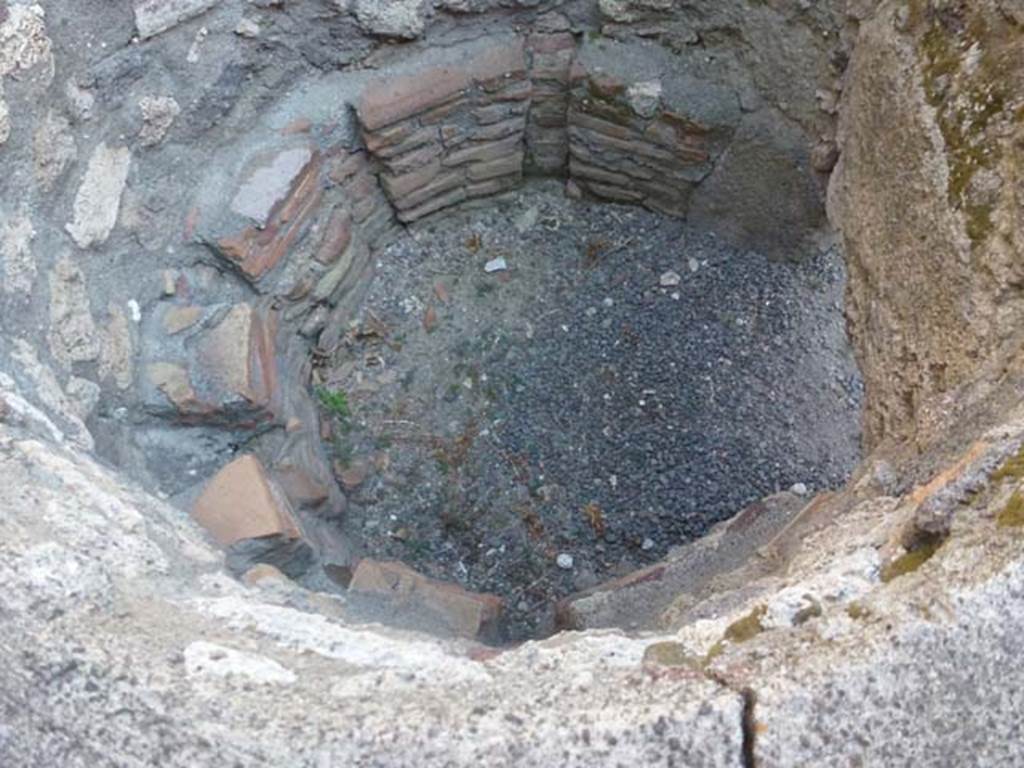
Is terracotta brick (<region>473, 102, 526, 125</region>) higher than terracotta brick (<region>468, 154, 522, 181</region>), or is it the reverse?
terracotta brick (<region>473, 102, 526, 125</region>)

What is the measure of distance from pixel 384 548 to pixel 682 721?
163cm

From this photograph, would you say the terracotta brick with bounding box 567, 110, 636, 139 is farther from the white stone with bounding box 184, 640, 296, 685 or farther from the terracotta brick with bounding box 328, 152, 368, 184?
the white stone with bounding box 184, 640, 296, 685

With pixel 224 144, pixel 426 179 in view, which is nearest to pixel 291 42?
pixel 224 144

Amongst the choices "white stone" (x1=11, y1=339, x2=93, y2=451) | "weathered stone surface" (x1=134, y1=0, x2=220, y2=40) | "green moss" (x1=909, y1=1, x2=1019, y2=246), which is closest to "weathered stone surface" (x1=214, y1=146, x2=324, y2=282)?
"weathered stone surface" (x1=134, y1=0, x2=220, y2=40)

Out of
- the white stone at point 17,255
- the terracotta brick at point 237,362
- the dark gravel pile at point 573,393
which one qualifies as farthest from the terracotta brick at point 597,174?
the white stone at point 17,255

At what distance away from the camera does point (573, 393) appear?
2.69 metres

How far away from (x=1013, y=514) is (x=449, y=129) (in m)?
1.82

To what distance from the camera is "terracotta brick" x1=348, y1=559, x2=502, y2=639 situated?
1.99 meters

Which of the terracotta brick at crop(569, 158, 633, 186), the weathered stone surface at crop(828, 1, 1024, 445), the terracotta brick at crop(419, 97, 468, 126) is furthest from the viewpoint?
the terracotta brick at crop(569, 158, 633, 186)

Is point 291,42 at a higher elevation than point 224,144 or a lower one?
higher

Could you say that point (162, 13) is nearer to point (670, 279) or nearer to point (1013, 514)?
point (670, 279)

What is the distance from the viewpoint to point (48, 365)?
174cm

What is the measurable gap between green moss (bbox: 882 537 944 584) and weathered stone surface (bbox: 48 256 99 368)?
141cm

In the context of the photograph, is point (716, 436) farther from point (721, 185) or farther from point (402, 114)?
point (402, 114)
